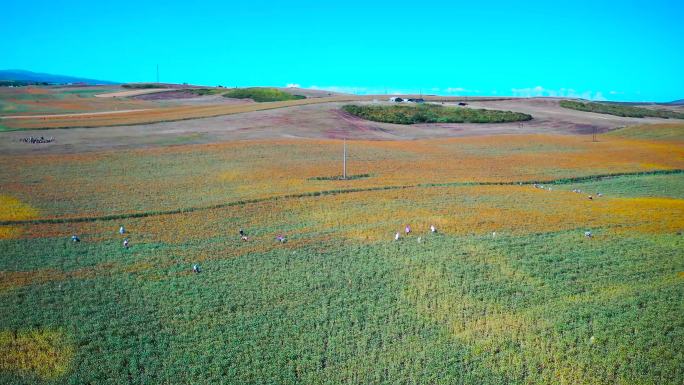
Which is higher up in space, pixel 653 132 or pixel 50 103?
pixel 50 103

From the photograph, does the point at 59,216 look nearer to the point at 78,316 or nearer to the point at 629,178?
the point at 78,316

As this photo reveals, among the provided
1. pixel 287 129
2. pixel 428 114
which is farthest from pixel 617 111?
pixel 287 129

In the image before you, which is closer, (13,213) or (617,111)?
(13,213)

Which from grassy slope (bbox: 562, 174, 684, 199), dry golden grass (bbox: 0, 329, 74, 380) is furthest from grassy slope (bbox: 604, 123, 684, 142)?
dry golden grass (bbox: 0, 329, 74, 380)

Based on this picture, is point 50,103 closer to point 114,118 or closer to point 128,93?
point 114,118

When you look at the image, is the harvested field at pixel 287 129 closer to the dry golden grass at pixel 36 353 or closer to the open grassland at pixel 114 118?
the open grassland at pixel 114 118

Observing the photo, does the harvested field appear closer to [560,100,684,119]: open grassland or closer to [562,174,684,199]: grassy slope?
[560,100,684,119]: open grassland

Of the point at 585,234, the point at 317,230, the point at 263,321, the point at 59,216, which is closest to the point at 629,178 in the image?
the point at 585,234
